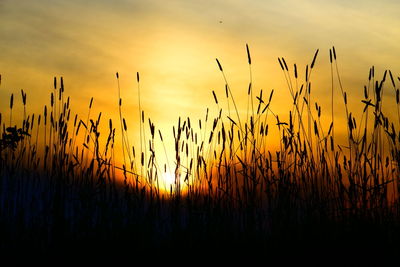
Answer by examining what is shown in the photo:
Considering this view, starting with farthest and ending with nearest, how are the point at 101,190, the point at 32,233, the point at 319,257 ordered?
the point at 101,190, the point at 32,233, the point at 319,257

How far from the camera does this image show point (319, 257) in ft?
10.9

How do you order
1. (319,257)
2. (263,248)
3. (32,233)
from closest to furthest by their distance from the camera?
(319,257)
(263,248)
(32,233)

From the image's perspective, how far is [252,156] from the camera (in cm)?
434

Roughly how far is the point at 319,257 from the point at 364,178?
Answer: 3.12 feet

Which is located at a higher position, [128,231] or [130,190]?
[130,190]

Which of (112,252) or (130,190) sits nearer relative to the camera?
(112,252)

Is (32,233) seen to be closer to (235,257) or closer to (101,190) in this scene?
(101,190)

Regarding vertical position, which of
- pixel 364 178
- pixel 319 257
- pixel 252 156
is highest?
pixel 252 156

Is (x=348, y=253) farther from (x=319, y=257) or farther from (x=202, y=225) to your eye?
(x=202, y=225)

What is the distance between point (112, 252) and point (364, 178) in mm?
1958

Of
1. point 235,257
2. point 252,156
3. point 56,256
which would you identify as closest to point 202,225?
point 235,257

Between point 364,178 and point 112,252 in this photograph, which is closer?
point 112,252

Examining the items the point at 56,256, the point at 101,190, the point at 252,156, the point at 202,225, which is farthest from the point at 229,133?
the point at 56,256

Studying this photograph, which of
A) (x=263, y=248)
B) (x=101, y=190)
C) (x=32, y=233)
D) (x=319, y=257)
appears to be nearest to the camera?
(x=319, y=257)
